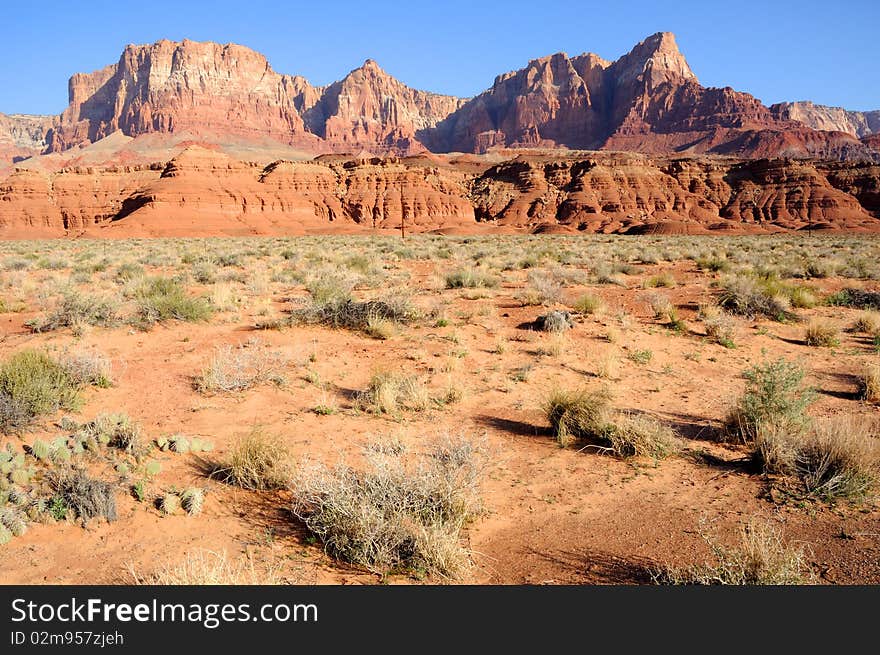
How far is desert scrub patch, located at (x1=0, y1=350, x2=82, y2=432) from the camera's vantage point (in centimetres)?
503

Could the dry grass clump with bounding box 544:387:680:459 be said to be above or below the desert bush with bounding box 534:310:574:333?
below

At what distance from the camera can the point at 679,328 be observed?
9945mm

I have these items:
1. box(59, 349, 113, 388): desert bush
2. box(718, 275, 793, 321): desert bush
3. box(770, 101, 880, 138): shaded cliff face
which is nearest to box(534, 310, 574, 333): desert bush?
box(718, 275, 793, 321): desert bush

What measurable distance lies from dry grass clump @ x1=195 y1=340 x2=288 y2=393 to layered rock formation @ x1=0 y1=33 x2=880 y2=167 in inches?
5051

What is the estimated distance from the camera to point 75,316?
9.11m

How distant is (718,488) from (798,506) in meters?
0.59

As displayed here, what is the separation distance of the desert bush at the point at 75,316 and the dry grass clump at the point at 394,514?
7.27 meters

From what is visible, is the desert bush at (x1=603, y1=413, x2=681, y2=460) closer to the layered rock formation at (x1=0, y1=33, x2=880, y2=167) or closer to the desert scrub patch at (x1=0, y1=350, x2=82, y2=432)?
the desert scrub patch at (x1=0, y1=350, x2=82, y2=432)

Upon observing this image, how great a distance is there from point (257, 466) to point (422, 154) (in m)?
109

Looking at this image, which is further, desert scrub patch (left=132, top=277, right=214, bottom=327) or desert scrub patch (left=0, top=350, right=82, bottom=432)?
desert scrub patch (left=132, top=277, right=214, bottom=327)

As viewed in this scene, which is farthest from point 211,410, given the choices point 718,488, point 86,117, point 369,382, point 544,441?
point 86,117

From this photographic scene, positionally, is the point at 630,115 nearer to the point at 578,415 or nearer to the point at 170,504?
the point at 578,415

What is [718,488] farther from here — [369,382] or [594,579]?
[369,382]

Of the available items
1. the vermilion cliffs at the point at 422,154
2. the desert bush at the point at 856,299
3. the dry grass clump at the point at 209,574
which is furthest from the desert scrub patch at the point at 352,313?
the vermilion cliffs at the point at 422,154
